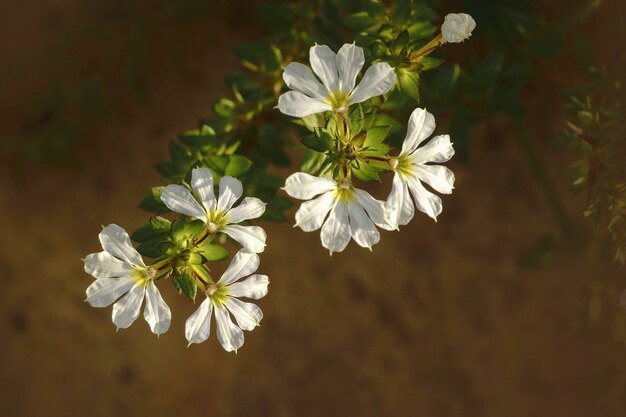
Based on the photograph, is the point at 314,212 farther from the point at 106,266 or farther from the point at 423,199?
the point at 106,266

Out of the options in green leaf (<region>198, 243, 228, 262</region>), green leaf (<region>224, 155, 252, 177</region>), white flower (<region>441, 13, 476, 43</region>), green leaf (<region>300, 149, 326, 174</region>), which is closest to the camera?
white flower (<region>441, 13, 476, 43</region>)

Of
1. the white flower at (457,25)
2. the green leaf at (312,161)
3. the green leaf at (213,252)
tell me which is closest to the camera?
the white flower at (457,25)

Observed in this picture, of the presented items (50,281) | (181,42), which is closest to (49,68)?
(181,42)

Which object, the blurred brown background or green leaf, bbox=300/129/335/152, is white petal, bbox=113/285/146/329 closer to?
green leaf, bbox=300/129/335/152

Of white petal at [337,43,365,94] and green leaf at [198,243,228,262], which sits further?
green leaf at [198,243,228,262]

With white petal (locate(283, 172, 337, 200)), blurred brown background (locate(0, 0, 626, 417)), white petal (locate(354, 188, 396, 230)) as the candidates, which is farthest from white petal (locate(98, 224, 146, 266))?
blurred brown background (locate(0, 0, 626, 417))

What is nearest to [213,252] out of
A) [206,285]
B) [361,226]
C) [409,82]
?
[206,285]

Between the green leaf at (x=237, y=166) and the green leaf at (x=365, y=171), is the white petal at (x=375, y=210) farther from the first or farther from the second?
the green leaf at (x=237, y=166)

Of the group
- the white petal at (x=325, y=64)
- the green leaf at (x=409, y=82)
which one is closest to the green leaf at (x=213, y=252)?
the white petal at (x=325, y=64)
